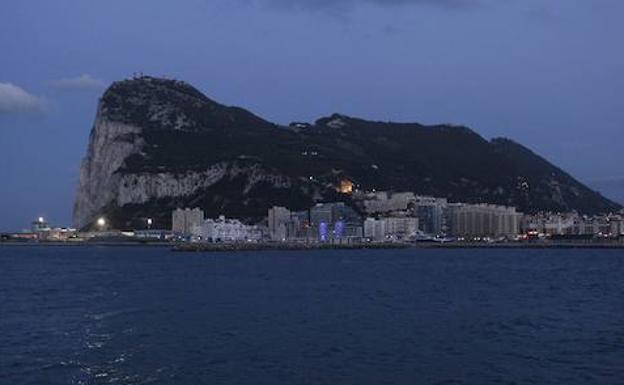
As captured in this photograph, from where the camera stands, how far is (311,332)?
3928 cm

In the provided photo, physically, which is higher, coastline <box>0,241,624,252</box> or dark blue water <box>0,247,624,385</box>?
coastline <box>0,241,624,252</box>

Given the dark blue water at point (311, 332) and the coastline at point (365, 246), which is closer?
the dark blue water at point (311, 332)

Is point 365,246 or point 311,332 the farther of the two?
point 365,246

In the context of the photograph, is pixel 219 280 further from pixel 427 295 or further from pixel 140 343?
pixel 140 343

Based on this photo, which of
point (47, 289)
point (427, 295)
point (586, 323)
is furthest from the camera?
point (47, 289)

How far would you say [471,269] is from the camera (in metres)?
96.0

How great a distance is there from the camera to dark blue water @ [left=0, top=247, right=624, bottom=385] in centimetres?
2978

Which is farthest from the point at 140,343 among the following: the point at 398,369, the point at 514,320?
the point at 514,320

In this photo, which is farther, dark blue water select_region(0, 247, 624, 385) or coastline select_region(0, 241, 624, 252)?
coastline select_region(0, 241, 624, 252)

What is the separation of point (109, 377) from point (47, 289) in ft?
124

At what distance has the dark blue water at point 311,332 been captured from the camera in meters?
29.8

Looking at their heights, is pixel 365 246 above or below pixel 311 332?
above

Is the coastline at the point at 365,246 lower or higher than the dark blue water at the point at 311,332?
higher

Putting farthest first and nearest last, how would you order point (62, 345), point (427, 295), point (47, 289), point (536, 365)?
1. point (47, 289)
2. point (427, 295)
3. point (62, 345)
4. point (536, 365)
